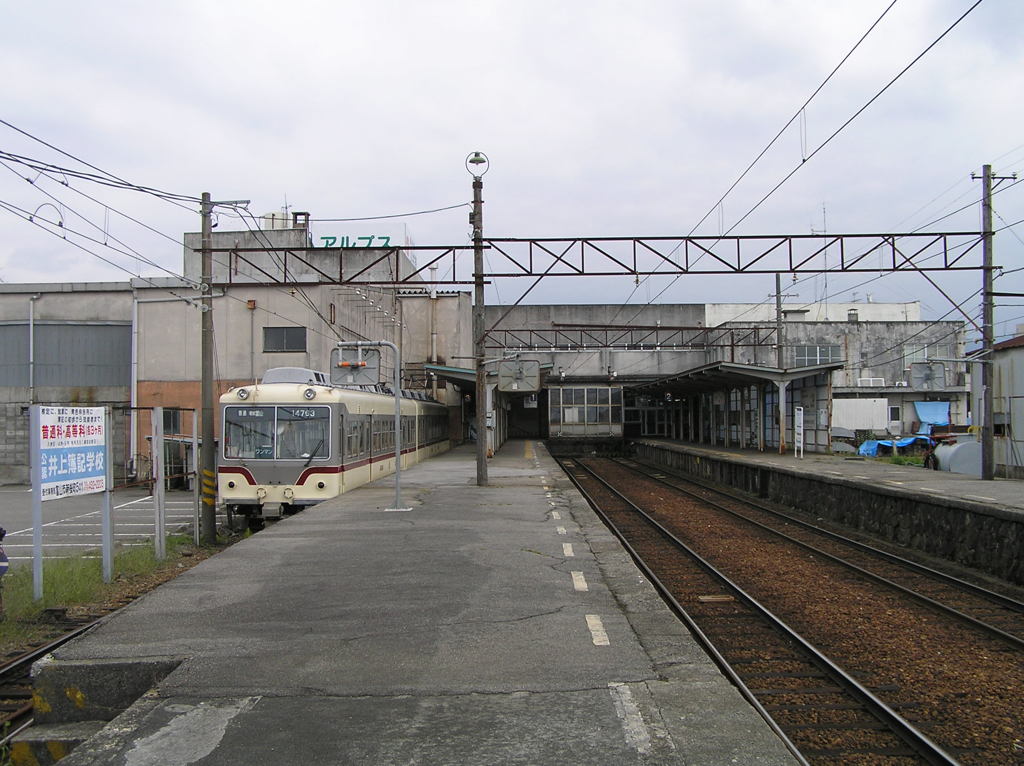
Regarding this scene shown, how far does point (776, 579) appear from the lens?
10.9 meters

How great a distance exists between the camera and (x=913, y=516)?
1423 centimetres

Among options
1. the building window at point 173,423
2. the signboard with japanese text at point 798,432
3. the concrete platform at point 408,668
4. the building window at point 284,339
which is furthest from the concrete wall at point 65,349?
the signboard with japanese text at point 798,432

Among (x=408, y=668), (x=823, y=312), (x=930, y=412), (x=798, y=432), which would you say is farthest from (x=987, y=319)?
(x=823, y=312)

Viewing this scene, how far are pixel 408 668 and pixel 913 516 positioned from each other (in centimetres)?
1156

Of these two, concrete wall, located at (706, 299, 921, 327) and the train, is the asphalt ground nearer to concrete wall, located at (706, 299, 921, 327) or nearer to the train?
the train

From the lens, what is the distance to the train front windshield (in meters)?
15.5

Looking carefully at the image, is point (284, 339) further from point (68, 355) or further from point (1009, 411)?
point (1009, 411)

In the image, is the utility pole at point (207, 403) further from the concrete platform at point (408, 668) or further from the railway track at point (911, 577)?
the railway track at point (911, 577)

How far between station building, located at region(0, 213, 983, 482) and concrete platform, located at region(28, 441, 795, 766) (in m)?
6.88

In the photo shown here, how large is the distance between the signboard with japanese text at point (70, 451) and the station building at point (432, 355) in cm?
437

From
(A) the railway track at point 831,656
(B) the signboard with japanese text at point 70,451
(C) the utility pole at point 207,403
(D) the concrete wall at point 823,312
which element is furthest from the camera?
(D) the concrete wall at point 823,312

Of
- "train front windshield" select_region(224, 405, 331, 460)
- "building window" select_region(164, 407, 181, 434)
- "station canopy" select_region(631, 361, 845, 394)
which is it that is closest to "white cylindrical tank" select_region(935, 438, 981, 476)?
"station canopy" select_region(631, 361, 845, 394)

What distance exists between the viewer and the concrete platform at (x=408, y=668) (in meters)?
4.13

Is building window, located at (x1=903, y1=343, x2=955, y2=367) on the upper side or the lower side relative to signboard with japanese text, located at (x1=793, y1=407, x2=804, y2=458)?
upper
